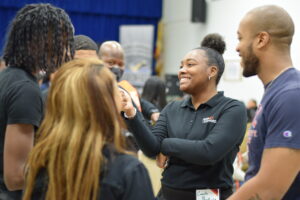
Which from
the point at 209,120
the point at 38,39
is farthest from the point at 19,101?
the point at 209,120

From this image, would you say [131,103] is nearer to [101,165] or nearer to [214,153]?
[214,153]

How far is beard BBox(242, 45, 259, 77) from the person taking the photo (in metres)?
1.86

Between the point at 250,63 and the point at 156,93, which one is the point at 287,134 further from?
the point at 156,93

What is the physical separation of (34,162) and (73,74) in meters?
0.32

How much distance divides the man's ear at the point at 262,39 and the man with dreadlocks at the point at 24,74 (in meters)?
0.85

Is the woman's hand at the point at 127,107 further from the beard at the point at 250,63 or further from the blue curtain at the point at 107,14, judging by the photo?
the blue curtain at the point at 107,14

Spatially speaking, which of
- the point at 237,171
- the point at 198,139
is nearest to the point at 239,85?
the point at 237,171

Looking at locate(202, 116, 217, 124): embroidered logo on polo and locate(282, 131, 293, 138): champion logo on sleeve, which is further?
locate(202, 116, 217, 124): embroidered logo on polo

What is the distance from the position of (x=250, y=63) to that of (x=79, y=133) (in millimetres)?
922

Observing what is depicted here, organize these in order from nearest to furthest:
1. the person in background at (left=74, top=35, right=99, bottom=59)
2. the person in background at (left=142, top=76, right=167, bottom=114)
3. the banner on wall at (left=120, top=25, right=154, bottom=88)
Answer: the person in background at (left=74, top=35, right=99, bottom=59) < the person in background at (left=142, top=76, right=167, bottom=114) < the banner on wall at (left=120, top=25, right=154, bottom=88)

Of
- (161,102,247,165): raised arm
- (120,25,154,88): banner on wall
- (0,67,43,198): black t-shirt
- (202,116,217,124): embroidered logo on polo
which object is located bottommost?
(120,25,154,88): banner on wall

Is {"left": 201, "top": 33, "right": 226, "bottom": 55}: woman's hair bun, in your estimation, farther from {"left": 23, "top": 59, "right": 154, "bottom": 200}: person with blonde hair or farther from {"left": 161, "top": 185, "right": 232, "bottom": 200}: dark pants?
{"left": 23, "top": 59, "right": 154, "bottom": 200}: person with blonde hair

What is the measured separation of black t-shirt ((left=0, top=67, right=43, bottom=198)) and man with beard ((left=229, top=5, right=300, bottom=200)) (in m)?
0.90

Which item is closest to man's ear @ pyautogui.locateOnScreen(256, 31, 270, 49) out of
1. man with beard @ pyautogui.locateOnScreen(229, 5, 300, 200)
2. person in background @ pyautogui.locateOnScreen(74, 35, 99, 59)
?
man with beard @ pyautogui.locateOnScreen(229, 5, 300, 200)
